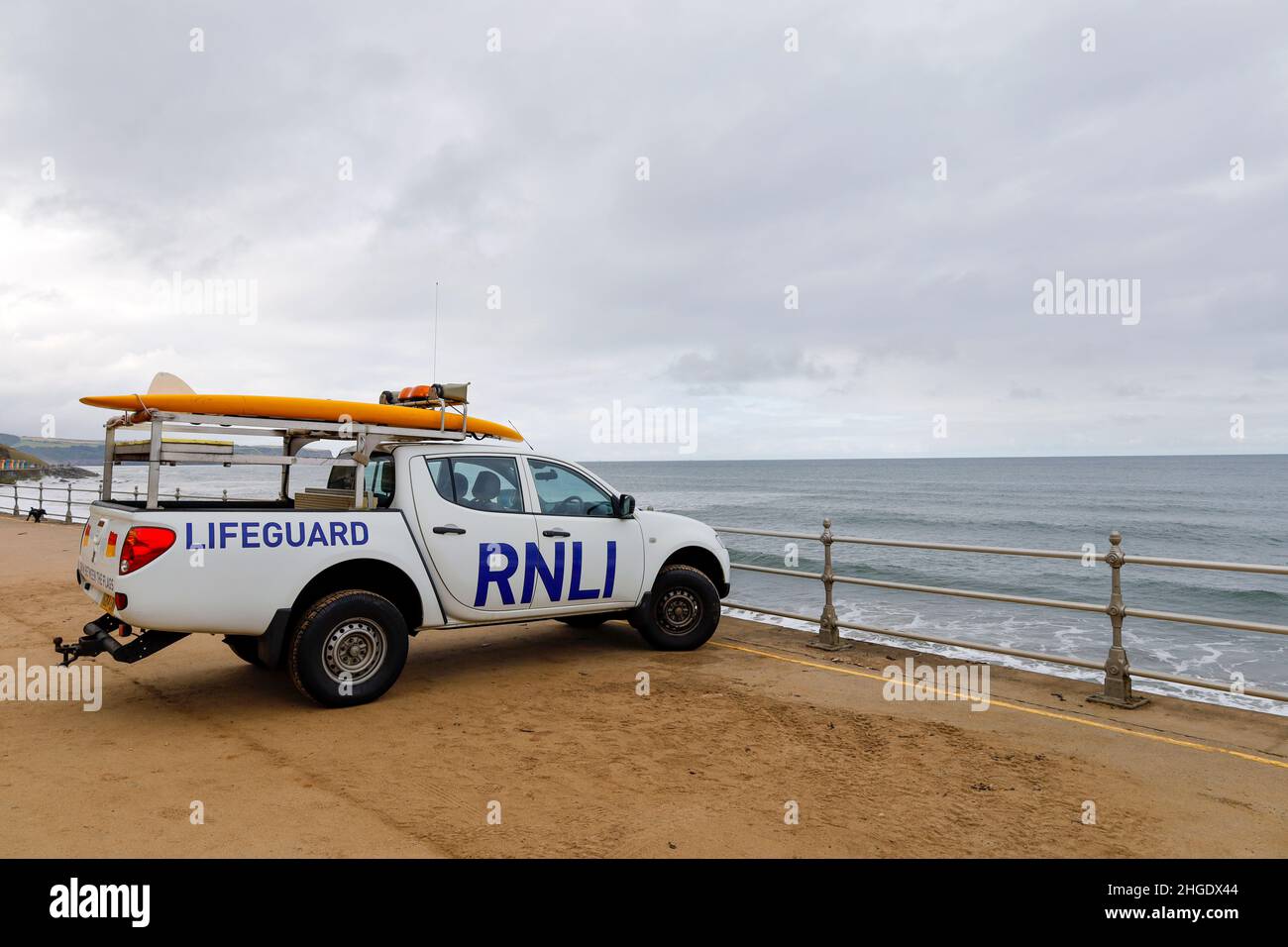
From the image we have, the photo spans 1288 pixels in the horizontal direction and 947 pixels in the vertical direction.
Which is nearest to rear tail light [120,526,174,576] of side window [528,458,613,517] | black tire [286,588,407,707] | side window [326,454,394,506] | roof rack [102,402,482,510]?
roof rack [102,402,482,510]

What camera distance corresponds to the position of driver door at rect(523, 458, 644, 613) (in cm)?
694

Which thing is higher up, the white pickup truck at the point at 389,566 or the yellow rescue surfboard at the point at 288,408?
the yellow rescue surfboard at the point at 288,408

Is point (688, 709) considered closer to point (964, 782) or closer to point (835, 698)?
point (835, 698)

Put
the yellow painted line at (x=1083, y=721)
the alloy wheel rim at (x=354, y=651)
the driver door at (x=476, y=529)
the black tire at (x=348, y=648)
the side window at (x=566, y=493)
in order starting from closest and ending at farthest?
the yellow painted line at (x=1083, y=721), the black tire at (x=348, y=648), the alloy wheel rim at (x=354, y=651), the driver door at (x=476, y=529), the side window at (x=566, y=493)

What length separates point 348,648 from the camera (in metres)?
5.93

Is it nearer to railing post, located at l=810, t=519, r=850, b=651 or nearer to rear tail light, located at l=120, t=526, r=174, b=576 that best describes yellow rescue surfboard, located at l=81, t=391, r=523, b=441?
rear tail light, located at l=120, t=526, r=174, b=576

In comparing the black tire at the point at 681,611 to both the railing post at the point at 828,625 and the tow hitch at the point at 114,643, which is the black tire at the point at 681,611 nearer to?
the railing post at the point at 828,625

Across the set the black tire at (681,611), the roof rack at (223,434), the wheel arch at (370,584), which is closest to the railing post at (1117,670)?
the black tire at (681,611)

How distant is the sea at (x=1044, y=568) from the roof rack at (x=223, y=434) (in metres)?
1.39

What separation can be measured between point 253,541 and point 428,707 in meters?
1.66

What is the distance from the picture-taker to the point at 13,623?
8.98m

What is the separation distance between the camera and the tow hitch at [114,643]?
213 inches

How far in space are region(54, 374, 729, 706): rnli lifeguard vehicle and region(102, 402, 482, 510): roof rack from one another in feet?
0.05
